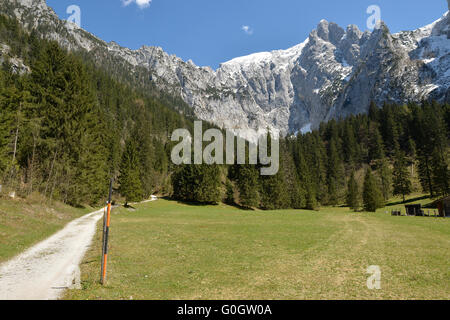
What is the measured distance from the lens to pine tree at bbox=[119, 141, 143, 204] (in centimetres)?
5478

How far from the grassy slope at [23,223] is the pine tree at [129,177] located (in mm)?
25378

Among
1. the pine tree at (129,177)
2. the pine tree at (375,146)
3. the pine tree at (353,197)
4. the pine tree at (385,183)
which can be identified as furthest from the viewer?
the pine tree at (375,146)

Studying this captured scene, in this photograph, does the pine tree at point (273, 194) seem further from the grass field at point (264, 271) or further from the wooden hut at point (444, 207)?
the grass field at point (264, 271)

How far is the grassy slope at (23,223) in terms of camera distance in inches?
567

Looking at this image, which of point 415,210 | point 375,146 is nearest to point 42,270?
point 415,210

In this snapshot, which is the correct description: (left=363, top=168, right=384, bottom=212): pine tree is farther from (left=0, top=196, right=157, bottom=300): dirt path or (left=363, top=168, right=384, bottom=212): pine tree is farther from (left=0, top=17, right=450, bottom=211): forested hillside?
(left=0, top=196, right=157, bottom=300): dirt path

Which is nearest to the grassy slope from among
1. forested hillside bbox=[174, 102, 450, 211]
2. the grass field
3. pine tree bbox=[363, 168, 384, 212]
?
the grass field

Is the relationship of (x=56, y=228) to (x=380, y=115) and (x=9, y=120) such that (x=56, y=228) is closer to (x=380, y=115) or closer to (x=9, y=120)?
(x=9, y=120)

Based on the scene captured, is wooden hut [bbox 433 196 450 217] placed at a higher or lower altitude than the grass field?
higher

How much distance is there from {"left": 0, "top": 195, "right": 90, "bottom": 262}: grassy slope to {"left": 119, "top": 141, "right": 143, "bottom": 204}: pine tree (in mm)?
25378

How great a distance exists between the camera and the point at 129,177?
55.2 metres

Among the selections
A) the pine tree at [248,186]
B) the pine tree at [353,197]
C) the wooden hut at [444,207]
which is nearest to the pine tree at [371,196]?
the pine tree at [353,197]

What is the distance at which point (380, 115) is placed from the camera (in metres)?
132
